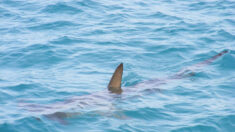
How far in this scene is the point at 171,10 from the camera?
17625 mm

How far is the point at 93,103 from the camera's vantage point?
8.71 m

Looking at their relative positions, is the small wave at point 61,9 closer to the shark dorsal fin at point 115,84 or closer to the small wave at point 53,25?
the small wave at point 53,25

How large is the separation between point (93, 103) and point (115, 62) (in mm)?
3330

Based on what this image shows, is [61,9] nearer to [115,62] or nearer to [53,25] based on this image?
[53,25]

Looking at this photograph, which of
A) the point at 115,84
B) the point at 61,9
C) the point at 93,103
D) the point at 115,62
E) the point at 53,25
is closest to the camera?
the point at 93,103

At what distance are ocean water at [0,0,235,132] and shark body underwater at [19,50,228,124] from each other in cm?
3

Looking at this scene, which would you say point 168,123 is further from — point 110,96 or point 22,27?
point 22,27

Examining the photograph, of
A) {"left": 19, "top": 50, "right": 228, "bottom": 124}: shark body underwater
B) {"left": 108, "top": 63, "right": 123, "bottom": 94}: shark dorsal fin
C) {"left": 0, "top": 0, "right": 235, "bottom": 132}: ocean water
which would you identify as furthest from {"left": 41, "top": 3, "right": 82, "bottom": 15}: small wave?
{"left": 108, "top": 63, "right": 123, "bottom": 94}: shark dorsal fin

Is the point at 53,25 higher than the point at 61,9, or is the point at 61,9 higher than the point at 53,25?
the point at 61,9

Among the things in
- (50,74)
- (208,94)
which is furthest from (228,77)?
(50,74)

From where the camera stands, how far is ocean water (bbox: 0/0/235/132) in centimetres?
803

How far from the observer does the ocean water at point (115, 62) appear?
26.3 feet

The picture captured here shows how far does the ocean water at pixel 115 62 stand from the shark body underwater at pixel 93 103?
26 millimetres

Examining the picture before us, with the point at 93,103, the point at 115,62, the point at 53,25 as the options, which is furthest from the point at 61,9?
the point at 93,103
